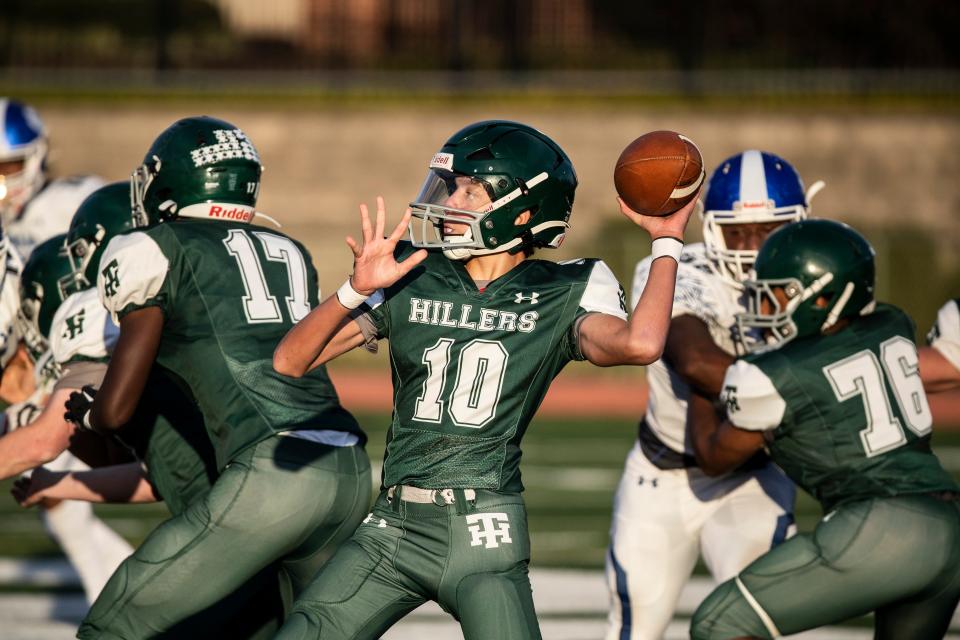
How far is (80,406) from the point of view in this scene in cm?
394

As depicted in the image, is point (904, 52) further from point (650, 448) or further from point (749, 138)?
point (650, 448)

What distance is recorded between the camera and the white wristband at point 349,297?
10.9ft

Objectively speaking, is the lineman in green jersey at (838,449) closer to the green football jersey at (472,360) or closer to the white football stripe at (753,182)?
the white football stripe at (753,182)

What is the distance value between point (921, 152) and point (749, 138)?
258 cm

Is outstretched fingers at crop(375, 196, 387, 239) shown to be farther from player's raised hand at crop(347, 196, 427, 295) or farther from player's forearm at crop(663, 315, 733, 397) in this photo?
player's forearm at crop(663, 315, 733, 397)

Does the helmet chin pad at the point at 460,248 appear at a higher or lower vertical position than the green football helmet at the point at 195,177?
lower

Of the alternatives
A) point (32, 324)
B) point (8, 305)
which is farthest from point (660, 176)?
point (8, 305)

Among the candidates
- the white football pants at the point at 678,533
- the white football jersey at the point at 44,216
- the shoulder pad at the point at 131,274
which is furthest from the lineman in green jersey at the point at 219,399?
the white football jersey at the point at 44,216

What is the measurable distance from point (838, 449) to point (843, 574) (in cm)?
38

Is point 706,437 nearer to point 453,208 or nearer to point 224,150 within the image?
point 453,208

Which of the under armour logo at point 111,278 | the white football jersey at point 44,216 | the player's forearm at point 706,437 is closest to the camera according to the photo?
the under armour logo at point 111,278

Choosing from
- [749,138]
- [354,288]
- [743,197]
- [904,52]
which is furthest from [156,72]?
[354,288]

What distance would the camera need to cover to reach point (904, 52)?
20297mm

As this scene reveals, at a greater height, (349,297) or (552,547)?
(349,297)
